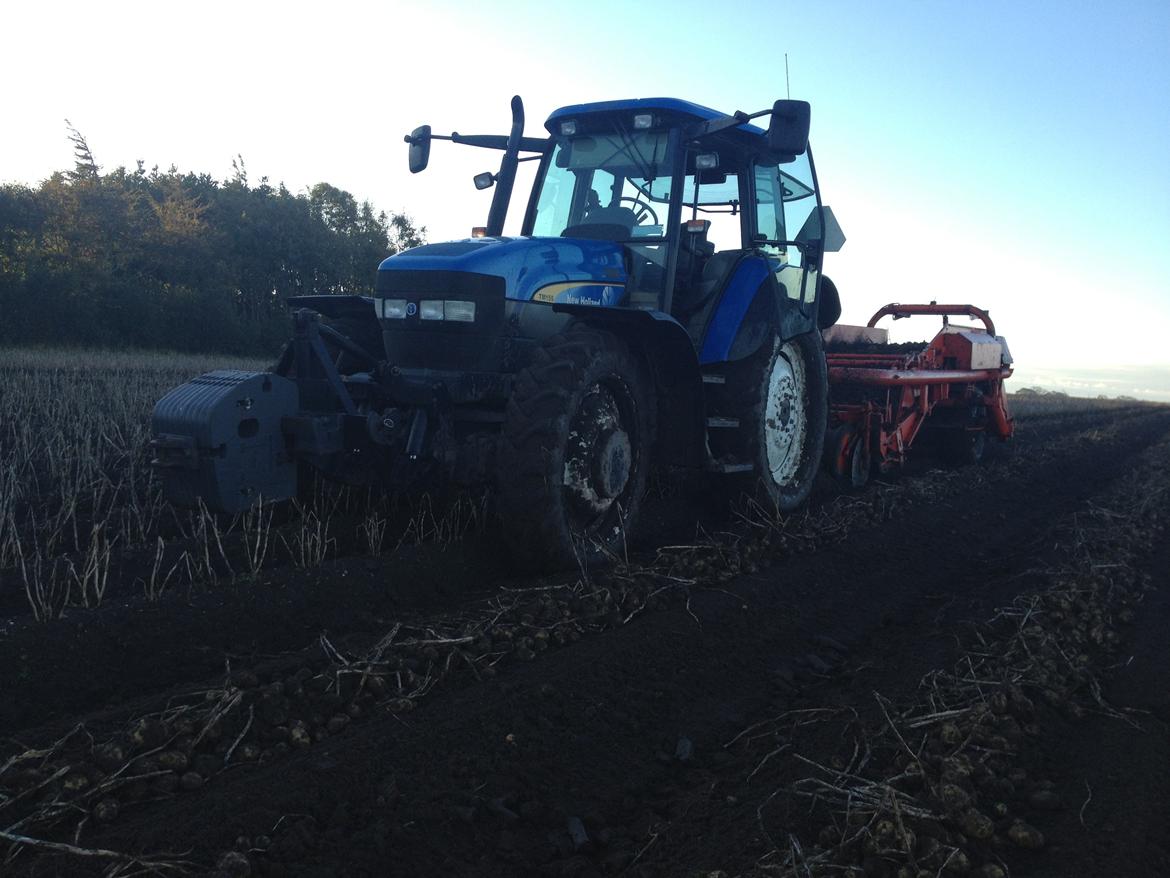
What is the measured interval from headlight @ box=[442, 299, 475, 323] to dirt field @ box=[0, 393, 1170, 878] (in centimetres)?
118

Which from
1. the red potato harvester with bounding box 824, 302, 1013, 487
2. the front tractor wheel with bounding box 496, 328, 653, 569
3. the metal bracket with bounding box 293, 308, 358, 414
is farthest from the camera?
the red potato harvester with bounding box 824, 302, 1013, 487

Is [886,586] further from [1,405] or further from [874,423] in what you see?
[1,405]

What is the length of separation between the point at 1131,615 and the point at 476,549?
3303 millimetres

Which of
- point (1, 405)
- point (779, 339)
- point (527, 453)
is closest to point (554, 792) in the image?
point (527, 453)

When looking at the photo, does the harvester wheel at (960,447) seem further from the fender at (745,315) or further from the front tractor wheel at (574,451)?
the front tractor wheel at (574,451)

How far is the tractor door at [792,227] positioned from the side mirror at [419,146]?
7.17ft

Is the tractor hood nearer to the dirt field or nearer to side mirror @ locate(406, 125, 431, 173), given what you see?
side mirror @ locate(406, 125, 431, 173)

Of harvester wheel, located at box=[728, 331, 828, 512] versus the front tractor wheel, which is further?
harvester wheel, located at box=[728, 331, 828, 512]

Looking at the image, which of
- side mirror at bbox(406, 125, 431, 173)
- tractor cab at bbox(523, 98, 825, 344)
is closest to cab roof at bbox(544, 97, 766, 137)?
tractor cab at bbox(523, 98, 825, 344)

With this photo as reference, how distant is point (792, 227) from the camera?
7.13 metres

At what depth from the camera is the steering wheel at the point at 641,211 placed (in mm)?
5965

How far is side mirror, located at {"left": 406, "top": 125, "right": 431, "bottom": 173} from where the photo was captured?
6.11m

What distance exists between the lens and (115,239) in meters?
27.1

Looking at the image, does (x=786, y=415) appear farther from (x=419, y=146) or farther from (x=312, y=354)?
(x=312, y=354)
